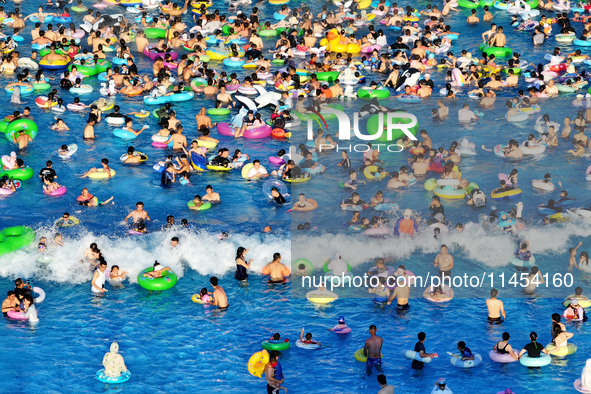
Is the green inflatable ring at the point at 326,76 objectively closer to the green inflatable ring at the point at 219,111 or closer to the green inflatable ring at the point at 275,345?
the green inflatable ring at the point at 219,111

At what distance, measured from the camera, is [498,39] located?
33.7m

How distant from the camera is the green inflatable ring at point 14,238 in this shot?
2112 centimetres

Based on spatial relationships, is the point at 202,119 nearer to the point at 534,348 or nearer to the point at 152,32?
the point at 152,32

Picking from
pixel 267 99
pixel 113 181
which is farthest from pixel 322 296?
pixel 267 99

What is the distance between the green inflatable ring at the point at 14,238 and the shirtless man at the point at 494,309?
38.4ft

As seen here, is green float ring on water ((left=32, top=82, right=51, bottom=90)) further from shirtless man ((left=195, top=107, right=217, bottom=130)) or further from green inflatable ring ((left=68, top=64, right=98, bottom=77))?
shirtless man ((left=195, top=107, right=217, bottom=130))

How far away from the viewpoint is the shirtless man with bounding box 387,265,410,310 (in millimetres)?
19297

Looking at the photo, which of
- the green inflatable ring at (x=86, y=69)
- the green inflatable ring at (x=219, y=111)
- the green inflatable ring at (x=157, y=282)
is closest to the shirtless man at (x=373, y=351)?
the green inflatable ring at (x=157, y=282)

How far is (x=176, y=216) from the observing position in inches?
917

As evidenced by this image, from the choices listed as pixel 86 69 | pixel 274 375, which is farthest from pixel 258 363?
pixel 86 69

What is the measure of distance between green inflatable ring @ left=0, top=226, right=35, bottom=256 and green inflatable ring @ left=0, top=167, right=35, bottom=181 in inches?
129

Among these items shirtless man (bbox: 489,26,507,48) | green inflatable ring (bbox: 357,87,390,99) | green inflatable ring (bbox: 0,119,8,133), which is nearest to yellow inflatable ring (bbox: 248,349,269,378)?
green inflatable ring (bbox: 0,119,8,133)

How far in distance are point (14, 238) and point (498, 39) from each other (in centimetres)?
2109

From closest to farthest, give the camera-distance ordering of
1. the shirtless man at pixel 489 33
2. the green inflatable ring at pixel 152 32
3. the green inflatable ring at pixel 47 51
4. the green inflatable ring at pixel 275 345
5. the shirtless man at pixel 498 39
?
the green inflatable ring at pixel 275 345 → the green inflatable ring at pixel 47 51 → the shirtless man at pixel 498 39 → the shirtless man at pixel 489 33 → the green inflatable ring at pixel 152 32
